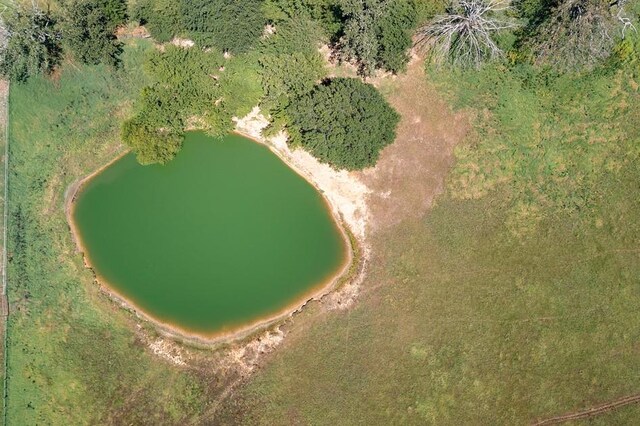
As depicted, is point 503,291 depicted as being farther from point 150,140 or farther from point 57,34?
point 57,34

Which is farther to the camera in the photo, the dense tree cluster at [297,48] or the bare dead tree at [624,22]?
the bare dead tree at [624,22]

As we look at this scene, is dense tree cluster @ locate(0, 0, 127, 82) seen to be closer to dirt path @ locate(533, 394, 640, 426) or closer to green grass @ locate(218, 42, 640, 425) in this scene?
green grass @ locate(218, 42, 640, 425)

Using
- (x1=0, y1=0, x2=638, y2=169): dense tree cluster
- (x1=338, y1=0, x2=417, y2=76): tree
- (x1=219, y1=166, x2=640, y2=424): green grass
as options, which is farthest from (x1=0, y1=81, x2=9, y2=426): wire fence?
(x1=338, y1=0, x2=417, y2=76): tree

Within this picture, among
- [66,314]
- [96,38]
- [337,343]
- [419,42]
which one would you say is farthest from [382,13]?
[66,314]

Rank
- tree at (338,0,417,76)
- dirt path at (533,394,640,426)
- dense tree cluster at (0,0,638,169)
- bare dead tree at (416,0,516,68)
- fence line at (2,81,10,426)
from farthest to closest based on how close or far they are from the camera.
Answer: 1. fence line at (2,81,10,426)
2. dirt path at (533,394,640,426)
3. dense tree cluster at (0,0,638,169)
4. bare dead tree at (416,0,516,68)
5. tree at (338,0,417,76)

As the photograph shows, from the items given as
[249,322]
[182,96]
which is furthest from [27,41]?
Answer: [249,322]

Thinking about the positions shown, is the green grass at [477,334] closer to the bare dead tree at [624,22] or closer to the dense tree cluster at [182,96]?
the bare dead tree at [624,22]

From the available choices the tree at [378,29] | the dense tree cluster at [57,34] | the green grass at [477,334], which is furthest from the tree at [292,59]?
the green grass at [477,334]
